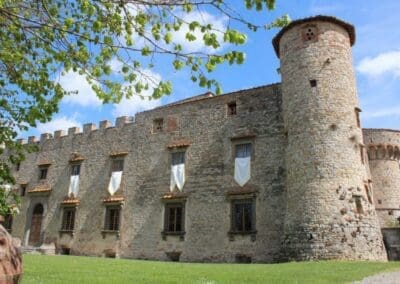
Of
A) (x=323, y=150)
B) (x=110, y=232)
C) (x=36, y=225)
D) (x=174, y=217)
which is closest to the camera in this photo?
(x=323, y=150)

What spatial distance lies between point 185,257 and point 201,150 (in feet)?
19.4

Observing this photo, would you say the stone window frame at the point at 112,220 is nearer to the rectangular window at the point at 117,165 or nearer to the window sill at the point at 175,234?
the rectangular window at the point at 117,165

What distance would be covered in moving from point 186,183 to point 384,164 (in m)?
14.7

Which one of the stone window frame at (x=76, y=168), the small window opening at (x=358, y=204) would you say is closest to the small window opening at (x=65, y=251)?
the stone window frame at (x=76, y=168)

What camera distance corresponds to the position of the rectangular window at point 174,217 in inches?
876

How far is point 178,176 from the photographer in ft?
75.5

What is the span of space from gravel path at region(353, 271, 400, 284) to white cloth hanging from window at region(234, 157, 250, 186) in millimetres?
9872

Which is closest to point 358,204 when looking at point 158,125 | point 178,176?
point 178,176

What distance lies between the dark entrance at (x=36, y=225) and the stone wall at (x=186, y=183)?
424mm

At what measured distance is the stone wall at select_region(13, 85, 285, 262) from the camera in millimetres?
20219

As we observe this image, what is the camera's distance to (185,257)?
21391mm

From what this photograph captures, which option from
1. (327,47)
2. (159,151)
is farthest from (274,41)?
(159,151)

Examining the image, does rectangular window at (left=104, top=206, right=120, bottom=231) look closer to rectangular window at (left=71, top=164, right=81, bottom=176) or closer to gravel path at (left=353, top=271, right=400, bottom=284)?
rectangular window at (left=71, top=164, right=81, bottom=176)

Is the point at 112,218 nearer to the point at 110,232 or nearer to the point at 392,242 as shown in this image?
the point at 110,232
